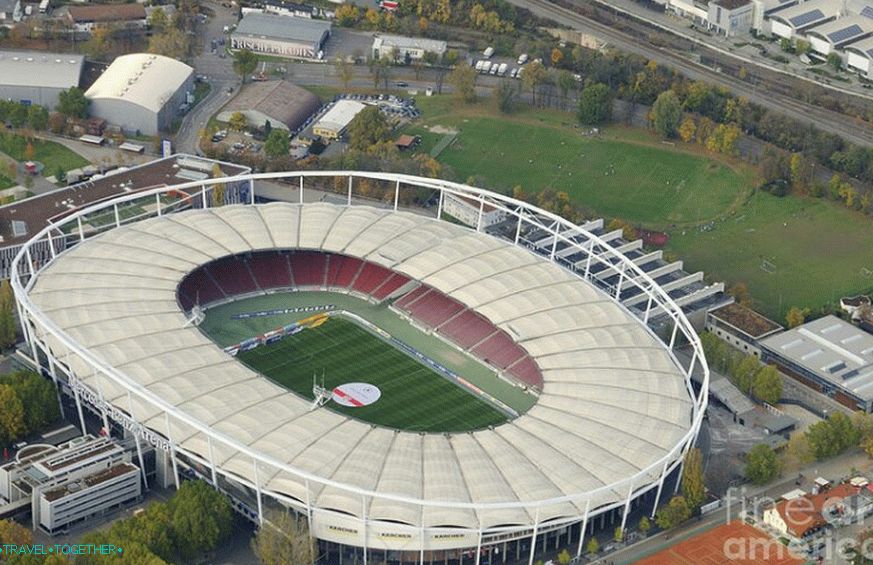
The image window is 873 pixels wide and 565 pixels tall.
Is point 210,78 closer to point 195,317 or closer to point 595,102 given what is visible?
point 595,102

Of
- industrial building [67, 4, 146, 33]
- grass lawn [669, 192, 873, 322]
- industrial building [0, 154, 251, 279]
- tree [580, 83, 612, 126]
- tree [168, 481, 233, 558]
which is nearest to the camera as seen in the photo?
tree [168, 481, 233, 558]

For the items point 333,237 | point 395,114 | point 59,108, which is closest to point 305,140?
point 395,114

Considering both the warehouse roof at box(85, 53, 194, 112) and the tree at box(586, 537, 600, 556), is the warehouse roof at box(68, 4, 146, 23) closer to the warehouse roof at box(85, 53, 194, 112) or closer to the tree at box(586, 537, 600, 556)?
the warehouse roof at box(85, 53, 194, 112)

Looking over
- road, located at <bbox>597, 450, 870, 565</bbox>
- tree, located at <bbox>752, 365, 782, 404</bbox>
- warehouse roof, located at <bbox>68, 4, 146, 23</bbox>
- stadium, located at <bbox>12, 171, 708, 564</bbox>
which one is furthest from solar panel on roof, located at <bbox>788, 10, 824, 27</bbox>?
road, located at <bbox>597, 450, 870, 565</bbox>

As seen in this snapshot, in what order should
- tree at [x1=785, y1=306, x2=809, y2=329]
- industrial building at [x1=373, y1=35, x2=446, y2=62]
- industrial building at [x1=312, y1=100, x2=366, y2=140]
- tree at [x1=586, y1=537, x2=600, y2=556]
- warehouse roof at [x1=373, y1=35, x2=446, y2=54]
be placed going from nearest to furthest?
1. tree at [x1=586, y1=537, x2=600, y2=556]
2. tree at [x1=785, y1=306, x2=809, y2=329]
3. industrial building at [x1=312, y1=100, x2=366, y2=140]
4. industrial building at [x1=373, y1=35, x2=446, y2=62]
5. warehouse roof at [x1=373, y1=35, x2=446, y2=54]

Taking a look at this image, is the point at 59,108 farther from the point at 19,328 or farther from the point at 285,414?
the point at 285,414

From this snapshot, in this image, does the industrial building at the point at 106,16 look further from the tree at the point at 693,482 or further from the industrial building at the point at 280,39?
the tree at the point at 693,482
